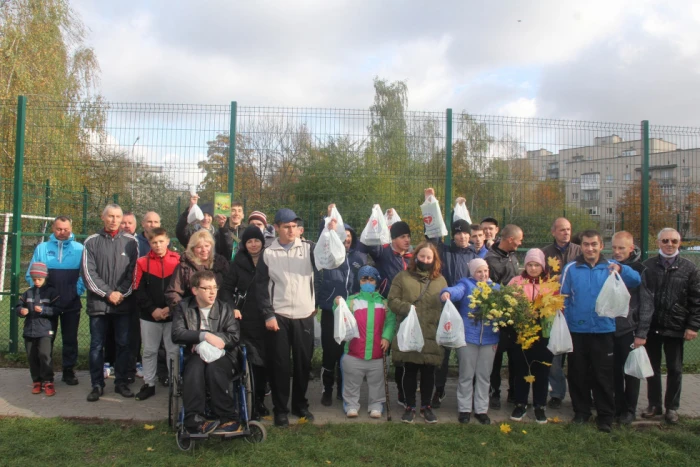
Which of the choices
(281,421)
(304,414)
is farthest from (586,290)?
(281,421)

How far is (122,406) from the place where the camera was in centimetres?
503

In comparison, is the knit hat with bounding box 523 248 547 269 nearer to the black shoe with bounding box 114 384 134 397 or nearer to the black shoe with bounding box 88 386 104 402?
the black shoe with bounding box 114 384 134 397

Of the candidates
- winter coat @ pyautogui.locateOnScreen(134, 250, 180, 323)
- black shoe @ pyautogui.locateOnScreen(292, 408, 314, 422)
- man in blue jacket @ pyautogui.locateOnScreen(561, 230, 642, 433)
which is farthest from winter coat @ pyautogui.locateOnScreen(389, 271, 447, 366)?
winter coat @ pyautogui.locateOnScreen(134, 250, 180, 323)

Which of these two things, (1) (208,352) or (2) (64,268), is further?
(2) (64,268)

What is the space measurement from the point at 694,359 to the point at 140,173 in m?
7.92

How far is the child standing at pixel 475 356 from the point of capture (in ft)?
15.7

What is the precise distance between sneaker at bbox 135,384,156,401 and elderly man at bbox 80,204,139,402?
0.13 meters

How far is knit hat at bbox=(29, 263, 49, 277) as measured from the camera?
530 centimetres

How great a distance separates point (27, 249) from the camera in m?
8.02

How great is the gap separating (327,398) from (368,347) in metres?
0.84

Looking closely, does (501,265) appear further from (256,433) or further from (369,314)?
(256,433)

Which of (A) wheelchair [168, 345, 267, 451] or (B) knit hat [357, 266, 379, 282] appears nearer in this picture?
(A) wheelchair [168, 345, 267, 451]

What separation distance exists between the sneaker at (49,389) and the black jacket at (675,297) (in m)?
5.80

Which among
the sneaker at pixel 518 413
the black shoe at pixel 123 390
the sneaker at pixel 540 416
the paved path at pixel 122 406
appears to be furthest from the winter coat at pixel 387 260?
the black shoe at pixel 123 390
